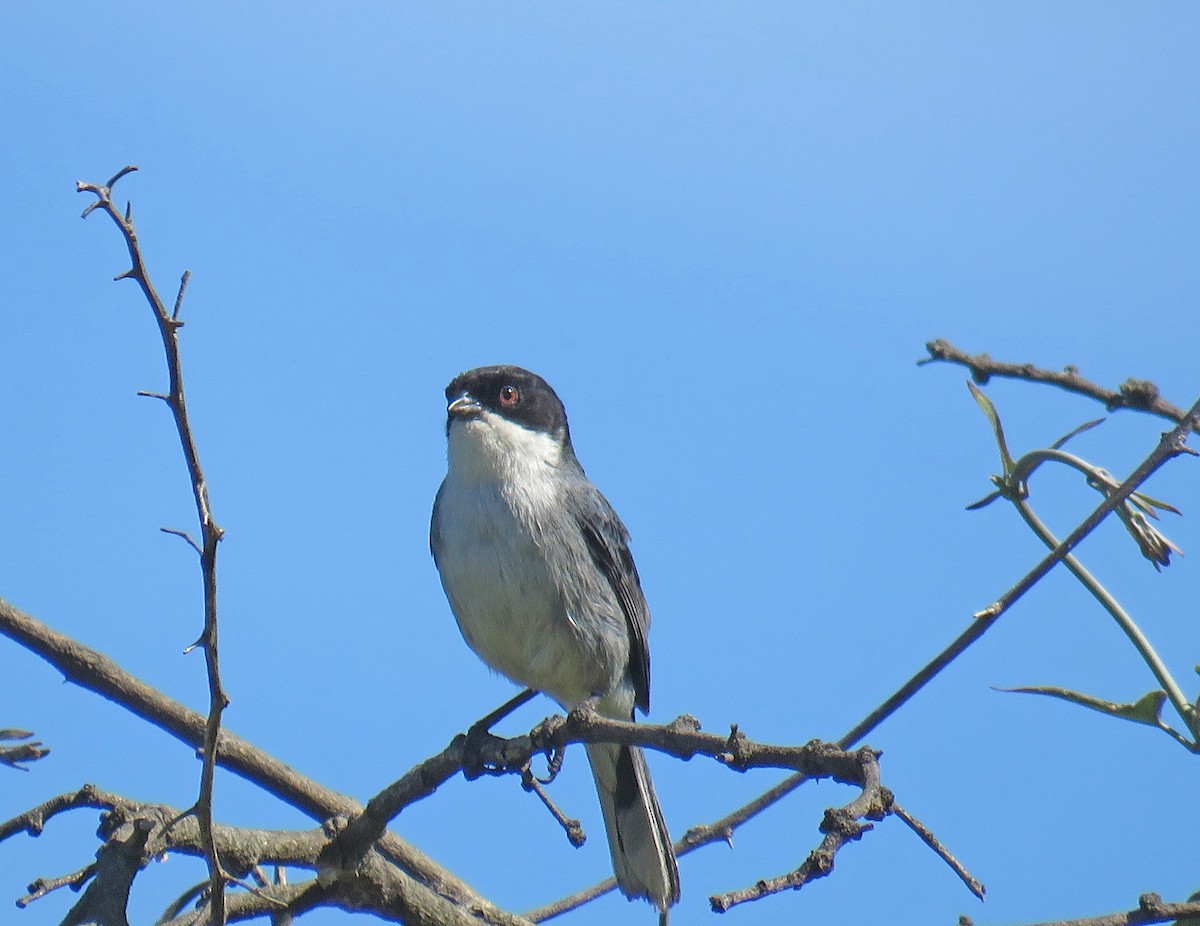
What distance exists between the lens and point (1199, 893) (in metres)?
A: 3.33

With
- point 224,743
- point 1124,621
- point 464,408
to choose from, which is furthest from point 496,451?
point 1124,621

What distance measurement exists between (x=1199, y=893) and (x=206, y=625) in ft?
8.44

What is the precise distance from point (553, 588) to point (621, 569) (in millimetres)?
492

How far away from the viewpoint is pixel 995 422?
12.2 feet

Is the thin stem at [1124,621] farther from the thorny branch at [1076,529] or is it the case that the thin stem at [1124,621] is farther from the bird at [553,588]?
the bird at [553,588]

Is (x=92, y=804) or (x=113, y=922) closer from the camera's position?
(x=113, y=922)

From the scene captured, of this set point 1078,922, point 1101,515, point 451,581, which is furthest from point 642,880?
point 1101,515

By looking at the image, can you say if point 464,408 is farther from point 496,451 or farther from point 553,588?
point 553,588

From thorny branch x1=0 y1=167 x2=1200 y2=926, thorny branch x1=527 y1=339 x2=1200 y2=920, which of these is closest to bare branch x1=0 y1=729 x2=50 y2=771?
thorny branch x1=0 y1=167 x2=1200 y2=926

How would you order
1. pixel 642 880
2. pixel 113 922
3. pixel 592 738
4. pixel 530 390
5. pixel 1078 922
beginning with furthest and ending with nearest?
pixel 530 390, pixel 642 880, pixel 592 738, pixel 113 922, pixel 1078 922

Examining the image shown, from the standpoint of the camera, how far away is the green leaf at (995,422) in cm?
360

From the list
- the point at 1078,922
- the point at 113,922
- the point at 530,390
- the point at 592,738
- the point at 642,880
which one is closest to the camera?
the point at 1078,922

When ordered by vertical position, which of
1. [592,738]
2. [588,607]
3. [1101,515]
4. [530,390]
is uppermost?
[530,390]

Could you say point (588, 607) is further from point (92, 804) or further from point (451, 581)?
point (92, 804)
